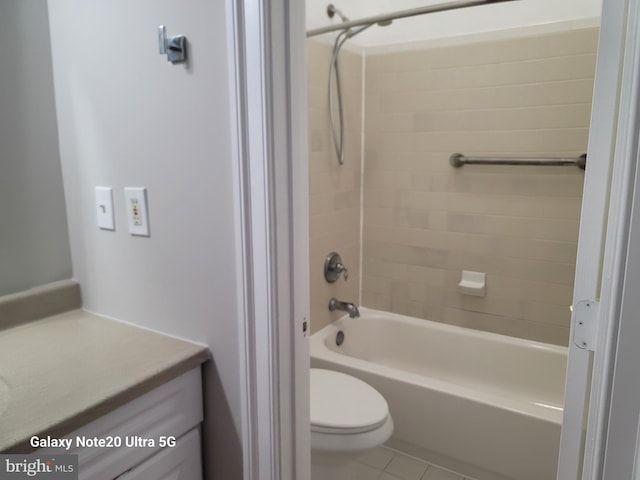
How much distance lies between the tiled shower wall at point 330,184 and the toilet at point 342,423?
60 cm

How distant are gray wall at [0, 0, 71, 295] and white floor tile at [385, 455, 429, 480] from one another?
1.54m

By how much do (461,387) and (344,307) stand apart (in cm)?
73

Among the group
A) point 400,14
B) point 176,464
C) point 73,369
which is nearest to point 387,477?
point 176,464

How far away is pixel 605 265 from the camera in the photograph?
699 millimetres

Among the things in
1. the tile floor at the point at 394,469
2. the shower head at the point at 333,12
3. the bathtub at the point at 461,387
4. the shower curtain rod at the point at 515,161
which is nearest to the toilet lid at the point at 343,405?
the bathtub at the point at 461,387

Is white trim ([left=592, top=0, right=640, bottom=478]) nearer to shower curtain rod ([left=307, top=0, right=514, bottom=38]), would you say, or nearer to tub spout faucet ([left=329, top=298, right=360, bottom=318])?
shower curtain rod ([left=307, top=0, right=514, bottom=38])

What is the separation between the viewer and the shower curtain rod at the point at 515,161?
6.50 ft

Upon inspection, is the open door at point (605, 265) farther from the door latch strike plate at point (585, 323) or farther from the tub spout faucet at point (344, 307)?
the tub spout faucet at point (344, 307)

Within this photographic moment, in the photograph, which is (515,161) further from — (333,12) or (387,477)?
(387,477)

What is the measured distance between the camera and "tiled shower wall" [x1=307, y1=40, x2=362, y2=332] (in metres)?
2.13

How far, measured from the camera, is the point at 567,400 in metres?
0.82

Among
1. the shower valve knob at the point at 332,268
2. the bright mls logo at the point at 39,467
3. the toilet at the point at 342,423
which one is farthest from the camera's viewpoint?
the shower valve knob at the point at 332,268

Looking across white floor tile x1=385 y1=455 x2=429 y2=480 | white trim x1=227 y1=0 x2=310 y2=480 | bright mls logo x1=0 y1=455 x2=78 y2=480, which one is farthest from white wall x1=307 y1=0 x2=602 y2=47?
white floor tile x1=385 y1=455 x2=429 y2=480

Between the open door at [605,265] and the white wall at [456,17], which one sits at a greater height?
the white wall at [456,17]
